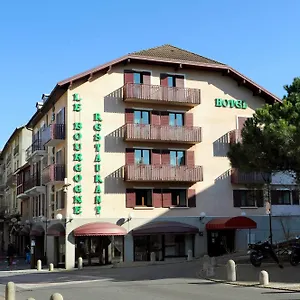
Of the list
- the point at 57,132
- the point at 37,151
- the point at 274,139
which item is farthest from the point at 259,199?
the point at 37,151

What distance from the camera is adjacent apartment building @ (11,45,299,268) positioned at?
110 ft

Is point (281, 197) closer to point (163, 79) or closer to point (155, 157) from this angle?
point (155, 157)

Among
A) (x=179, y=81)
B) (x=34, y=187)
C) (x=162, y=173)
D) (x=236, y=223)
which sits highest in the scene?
(x=179, y=81)

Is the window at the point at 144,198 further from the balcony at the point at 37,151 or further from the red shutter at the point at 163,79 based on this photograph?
the balcony at the point at 37,151

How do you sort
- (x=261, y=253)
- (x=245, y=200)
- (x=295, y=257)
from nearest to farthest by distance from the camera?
(x=295, y=257) < (x=261, y=253) < (x=245, y=200)

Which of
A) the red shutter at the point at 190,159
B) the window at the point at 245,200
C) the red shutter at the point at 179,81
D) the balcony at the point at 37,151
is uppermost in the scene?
the red shutter at the point at 179,81

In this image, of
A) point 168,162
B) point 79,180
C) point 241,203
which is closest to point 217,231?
point 241,203

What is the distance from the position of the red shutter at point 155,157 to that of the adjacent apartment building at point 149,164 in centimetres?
7

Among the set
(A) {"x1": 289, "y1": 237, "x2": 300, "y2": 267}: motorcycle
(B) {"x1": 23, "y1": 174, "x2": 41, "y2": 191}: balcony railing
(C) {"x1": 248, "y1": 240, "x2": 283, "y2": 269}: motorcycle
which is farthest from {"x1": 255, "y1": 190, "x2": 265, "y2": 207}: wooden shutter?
(B) {"x1": 23, "y1": 174, "x2": 41, "y2": 191}: balcony railing

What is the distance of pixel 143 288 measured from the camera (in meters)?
18.8

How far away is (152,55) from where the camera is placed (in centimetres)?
3628

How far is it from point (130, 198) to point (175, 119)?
628cm

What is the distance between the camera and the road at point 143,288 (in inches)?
634

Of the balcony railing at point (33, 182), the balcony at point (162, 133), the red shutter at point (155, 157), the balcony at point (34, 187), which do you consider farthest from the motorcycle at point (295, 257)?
the balcony railing at point (33, 182)
